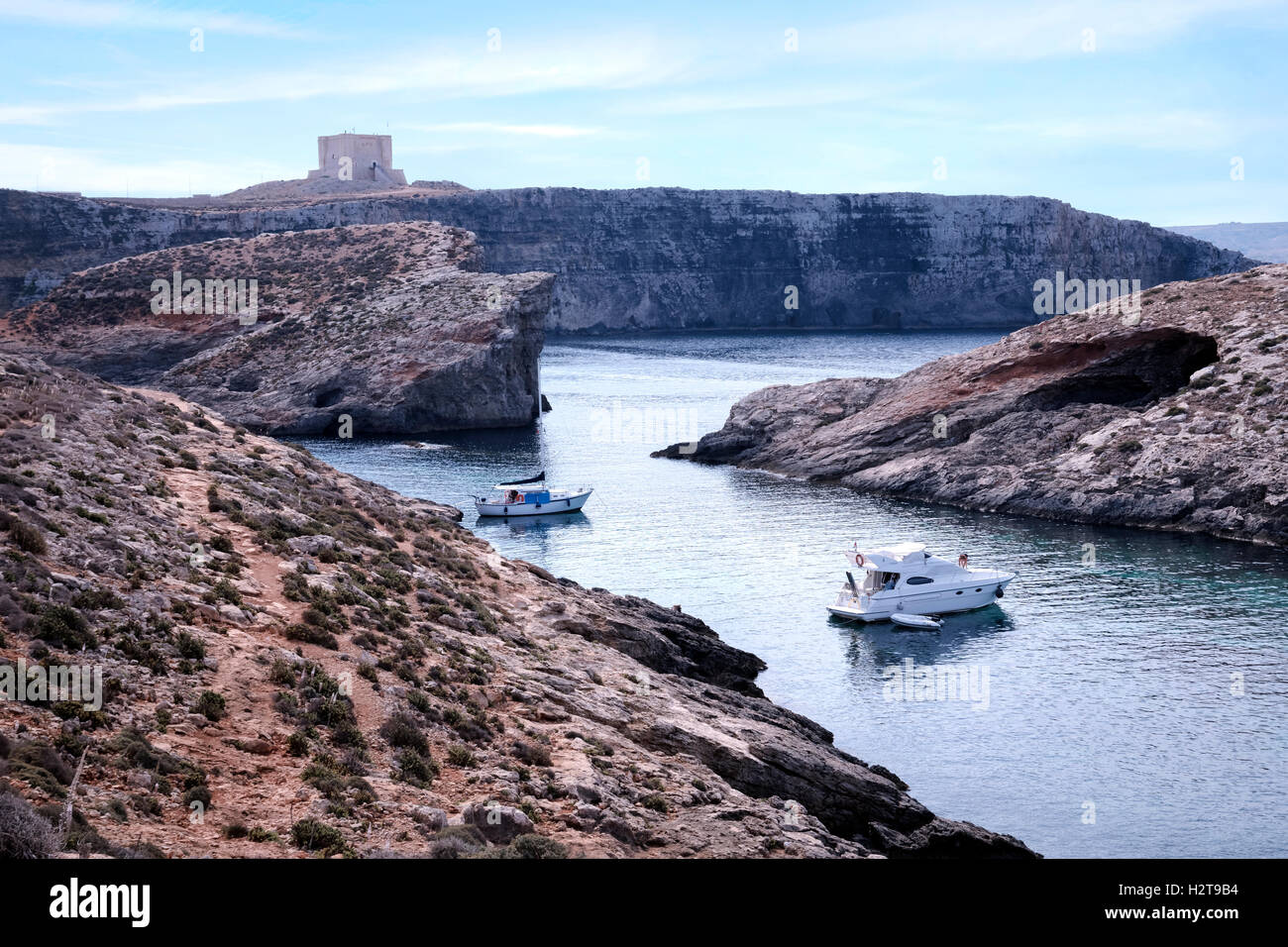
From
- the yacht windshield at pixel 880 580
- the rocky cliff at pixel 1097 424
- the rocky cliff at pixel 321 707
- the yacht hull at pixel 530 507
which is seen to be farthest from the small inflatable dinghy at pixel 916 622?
the yacht hull at pixel 530 507

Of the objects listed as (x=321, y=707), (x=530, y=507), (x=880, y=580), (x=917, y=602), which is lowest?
(x=917, y=602)

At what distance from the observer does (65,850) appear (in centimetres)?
1188

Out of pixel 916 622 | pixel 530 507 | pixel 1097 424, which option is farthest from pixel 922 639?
pixel 1097 424

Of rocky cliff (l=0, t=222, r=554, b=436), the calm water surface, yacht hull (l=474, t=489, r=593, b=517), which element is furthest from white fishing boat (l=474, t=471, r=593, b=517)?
rocky cliff (l=0, t=222, r=554, b=436)

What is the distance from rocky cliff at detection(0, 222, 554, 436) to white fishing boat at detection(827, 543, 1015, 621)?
6291 cm

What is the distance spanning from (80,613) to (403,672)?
5694mm

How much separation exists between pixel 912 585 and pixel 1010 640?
4.89 m

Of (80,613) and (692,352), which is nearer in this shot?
(80,613)

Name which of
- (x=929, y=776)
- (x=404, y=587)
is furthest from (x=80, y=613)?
(x=929, y=776)

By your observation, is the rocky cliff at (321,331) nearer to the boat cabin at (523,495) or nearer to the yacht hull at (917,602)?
the boat cabin at (523,495)

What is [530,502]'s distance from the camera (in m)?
68.6

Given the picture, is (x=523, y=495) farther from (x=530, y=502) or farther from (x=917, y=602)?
(x=917, y=602)

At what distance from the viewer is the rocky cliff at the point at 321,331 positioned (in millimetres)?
103438
